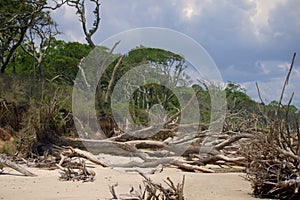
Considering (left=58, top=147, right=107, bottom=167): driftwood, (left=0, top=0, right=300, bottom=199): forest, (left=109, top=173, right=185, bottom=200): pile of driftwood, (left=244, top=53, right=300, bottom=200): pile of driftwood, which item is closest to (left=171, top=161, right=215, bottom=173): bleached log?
(left=0, top=0, right=300, bottom=199): forest

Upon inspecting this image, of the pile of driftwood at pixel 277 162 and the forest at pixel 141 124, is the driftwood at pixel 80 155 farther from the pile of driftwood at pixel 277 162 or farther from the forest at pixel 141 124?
the pile of driftwood at pixel 277 162

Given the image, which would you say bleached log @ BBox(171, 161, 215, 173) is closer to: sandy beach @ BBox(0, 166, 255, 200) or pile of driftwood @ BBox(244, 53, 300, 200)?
sandy beach @ BBox(0, 166, 255, 200)

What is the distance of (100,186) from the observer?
788cm

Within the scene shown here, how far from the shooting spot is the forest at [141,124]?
21.8 ft

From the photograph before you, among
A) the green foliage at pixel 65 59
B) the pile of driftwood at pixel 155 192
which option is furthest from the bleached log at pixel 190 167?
the green foliage at pixel 65 59

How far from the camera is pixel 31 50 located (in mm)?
27141

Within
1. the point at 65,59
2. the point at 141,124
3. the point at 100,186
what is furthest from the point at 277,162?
the point at 65,59

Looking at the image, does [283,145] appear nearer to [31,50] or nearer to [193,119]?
[193,119]

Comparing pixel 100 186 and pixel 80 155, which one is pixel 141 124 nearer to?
pixel 80 155

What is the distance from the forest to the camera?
21.8 ft

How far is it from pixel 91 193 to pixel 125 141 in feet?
23.1

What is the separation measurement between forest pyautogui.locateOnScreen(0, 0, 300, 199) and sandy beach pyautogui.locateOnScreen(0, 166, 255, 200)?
1.40ft

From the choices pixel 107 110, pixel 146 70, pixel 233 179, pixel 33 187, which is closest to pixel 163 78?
pixel 146 70

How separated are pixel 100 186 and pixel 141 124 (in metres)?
8.98
